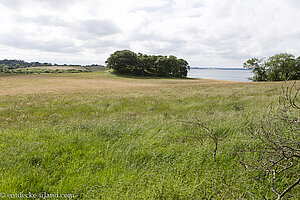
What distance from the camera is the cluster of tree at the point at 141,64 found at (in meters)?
82.5

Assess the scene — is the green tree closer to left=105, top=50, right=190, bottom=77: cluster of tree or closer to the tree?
left=105, top=50, right=190, bottom=77: cluster of tree

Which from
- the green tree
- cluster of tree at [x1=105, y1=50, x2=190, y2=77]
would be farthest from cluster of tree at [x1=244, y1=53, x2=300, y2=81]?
the green tree

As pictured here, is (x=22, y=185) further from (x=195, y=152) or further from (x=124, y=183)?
(x=195, y=152)

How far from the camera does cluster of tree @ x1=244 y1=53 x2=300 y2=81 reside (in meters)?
65.4

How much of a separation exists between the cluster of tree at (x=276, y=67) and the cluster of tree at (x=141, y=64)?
3991 cm

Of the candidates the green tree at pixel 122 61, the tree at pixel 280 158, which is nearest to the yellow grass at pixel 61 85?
the tree at pixel 280 158

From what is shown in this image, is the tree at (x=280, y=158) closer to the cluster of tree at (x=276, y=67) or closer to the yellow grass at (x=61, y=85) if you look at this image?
the yellow grass at (x=61, y=85)

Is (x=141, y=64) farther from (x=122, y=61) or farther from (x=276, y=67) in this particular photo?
(x=276, y=67)

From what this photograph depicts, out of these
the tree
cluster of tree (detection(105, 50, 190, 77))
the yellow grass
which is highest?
cluster of tree (detection(105, 50, 190, 77))

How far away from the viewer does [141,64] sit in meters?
85.3

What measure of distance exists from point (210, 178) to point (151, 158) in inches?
51.0

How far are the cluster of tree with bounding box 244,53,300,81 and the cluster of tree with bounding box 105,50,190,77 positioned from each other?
3991 centimetres

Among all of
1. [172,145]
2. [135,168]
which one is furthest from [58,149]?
[172,145]

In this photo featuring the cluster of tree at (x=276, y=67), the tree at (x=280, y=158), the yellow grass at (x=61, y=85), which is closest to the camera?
the tree at (x=280, y=158)
